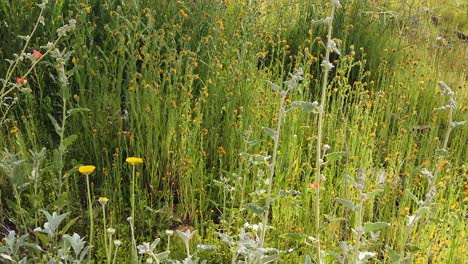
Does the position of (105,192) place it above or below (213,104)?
below

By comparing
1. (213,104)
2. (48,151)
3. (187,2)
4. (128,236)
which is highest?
(187,2)

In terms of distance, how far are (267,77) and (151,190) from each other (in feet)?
4.46

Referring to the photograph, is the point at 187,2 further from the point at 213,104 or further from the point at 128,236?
the point at 128,236

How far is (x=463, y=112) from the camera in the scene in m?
4.79

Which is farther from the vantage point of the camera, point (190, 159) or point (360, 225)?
point (190, 159)

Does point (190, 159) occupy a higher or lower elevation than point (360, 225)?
lower

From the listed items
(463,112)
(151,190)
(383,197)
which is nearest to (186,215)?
(151,190)

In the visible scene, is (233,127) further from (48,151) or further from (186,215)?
(48,151)

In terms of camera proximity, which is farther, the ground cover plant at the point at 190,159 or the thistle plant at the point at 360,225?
the ground cover plant at the point at 190,159

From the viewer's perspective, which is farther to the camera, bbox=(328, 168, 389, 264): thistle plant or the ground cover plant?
the ground cover plant

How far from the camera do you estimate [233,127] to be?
334 cm

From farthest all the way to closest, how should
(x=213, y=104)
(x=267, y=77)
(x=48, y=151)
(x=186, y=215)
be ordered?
(x=267, y=77) < (x=213, y=104) < (x=48, y=151) < (x=186, y=215)

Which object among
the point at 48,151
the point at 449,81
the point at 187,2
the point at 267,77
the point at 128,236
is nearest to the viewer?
the point at 128,236

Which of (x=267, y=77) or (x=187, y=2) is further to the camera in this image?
(x=187, y=2)
